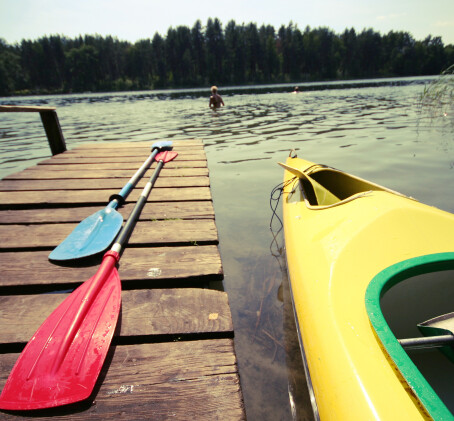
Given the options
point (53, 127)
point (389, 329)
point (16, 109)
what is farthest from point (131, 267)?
point (53, 127)

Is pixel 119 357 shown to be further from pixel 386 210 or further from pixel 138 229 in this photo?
pixel 386 210

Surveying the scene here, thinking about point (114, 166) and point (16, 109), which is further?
point (114, 166)

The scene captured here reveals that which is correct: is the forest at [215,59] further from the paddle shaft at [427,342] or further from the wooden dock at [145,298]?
the paddle shaft at [427,342]

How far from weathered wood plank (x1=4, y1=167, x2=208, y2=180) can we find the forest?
251 ft

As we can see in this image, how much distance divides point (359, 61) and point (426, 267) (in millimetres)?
102306

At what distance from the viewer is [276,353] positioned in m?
2.06

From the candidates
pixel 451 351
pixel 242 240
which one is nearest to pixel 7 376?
pixel 451 351

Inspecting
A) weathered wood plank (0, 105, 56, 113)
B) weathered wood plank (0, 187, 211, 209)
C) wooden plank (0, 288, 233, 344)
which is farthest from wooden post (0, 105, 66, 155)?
wooden plank (0, 288, 233, 344)

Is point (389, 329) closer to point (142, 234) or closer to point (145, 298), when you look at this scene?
point (145, 298)

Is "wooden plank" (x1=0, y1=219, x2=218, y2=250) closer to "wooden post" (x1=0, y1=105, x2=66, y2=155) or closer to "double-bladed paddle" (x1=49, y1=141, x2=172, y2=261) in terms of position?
"double-bladed paddle" (x1=49, y1=141, x2=172, y2=261)

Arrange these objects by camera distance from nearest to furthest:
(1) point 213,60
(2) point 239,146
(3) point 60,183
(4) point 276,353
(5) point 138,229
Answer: (4) point 276,353
(5) point 138,229
(3) point 60,183
(2) point 239,146
(1) point 213,60

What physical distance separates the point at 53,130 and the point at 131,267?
16.0 feet

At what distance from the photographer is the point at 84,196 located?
11.1 feet

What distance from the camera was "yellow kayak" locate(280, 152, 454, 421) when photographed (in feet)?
3.09
